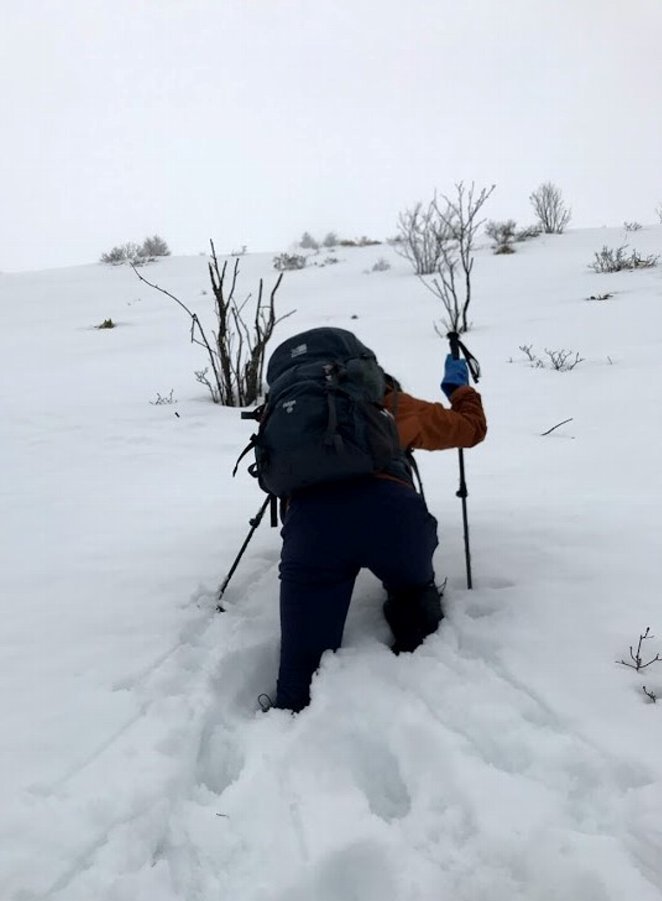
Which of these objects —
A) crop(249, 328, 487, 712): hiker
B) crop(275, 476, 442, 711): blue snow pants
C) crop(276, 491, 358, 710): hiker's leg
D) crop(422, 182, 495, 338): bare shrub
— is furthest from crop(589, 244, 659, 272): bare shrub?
crop(276, 491, 358, 710): hiker's leg

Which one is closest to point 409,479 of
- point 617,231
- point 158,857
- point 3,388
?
point 158,857

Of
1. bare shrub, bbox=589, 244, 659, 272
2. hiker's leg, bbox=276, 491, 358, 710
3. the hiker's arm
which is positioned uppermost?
bare shrub, bbox=589, 244, 659, 272

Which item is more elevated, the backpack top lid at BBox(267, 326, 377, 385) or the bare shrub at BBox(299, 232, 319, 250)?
the bare shrub at BBox(299, 232, 319, 250)

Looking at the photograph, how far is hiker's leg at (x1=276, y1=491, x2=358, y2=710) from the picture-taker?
200 cm

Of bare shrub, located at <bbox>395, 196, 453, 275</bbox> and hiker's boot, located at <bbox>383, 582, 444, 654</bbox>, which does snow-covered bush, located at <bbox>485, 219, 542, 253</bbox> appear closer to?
bare shrub, located at <bbox>395, 196, 453, 275</bbox>

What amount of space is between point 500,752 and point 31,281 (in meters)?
17.4

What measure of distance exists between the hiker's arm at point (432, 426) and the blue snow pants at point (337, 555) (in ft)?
0.62

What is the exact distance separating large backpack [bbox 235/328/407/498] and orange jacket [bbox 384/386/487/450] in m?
0.08

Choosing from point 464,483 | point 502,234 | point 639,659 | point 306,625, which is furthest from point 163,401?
point 502,234

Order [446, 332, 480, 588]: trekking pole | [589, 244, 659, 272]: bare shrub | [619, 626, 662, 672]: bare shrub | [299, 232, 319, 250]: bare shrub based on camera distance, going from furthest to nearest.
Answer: [299, 232, 319, 250]: bare shrub
[589, 244, 659, 272]: bare shrub
[446, 332, 480, 588]: trekking pole
[619, 626, 662, 672]: bare shrub

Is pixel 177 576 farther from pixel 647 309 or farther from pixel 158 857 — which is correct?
pixel 647 309

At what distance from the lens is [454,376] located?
2.43m

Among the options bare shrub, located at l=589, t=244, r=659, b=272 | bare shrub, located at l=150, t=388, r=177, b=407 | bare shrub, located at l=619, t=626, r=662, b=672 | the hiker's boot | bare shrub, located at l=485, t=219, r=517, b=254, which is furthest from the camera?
bare shrub, located at l=485, t=219, r=517, b=254

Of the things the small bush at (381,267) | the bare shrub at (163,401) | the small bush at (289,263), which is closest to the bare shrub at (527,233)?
the small bush at (381,267)
